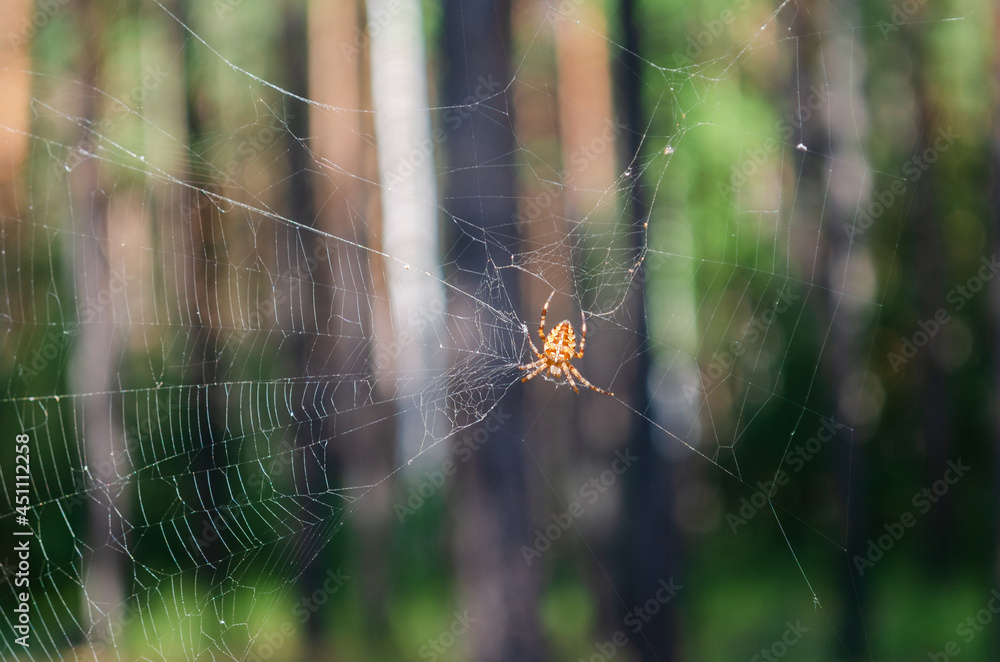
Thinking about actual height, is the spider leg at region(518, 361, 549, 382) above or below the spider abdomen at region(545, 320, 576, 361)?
below

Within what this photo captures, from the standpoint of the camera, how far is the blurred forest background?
16.5ft

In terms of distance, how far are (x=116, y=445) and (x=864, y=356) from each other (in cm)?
749

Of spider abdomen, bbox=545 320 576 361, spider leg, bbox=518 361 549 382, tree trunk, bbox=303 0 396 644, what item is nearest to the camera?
spider leg, bbox=518 361 549 382

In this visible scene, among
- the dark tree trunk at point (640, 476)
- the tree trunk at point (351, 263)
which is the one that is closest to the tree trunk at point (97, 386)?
the tree trunk at point (351, 263)

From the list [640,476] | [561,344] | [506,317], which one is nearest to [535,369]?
[561,344]

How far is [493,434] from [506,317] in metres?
0.77

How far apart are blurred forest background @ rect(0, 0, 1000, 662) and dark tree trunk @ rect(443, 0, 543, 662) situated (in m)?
0.02

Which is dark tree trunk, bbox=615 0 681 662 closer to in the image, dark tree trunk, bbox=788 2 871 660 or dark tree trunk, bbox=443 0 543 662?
dark tree trunk, bbox=443 0 543 662

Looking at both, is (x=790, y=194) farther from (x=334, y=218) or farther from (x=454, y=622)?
(x=454, y=622)

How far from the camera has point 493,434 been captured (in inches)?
162

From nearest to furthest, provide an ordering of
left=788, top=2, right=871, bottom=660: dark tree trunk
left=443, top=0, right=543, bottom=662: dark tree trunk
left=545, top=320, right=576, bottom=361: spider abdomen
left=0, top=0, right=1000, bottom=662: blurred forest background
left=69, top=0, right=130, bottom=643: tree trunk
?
left=443, top=0, right=543, bottom=662: dark tree trunk
left=545, top=320, right=576, bottom=361: spider abdomen
left=0, top=0, right=1000, bottom=662: blurred forest background
left=69, top=0, right=130, bottom=643: tree trunk
left=788, top=2, right=871, bottom=660: dark tree trunk

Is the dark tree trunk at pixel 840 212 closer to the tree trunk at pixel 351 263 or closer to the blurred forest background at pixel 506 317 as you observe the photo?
the blurred forest background at pixel 506 317

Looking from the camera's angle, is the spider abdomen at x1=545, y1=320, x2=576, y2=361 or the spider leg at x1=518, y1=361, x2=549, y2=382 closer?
the spider leg at x1=518, y1=361, x2=549, y2=382

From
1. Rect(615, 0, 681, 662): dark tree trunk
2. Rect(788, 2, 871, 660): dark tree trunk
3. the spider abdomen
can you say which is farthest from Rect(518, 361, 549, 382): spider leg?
Rect(788, 2, 871, 660): dark tree trunk
